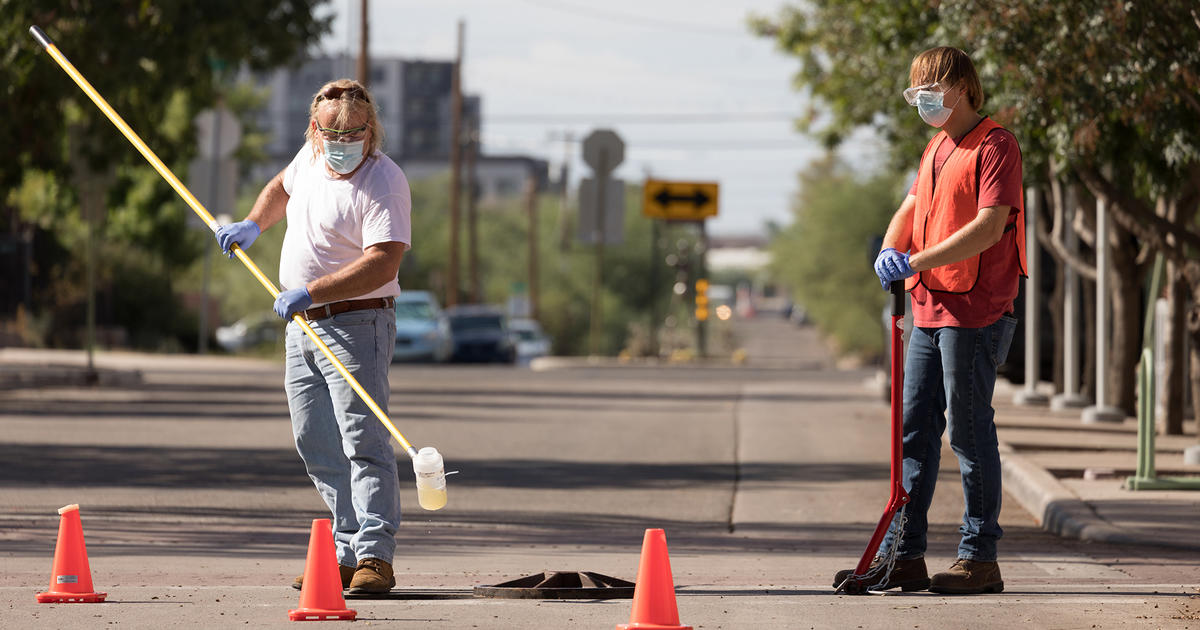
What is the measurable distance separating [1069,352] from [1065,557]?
38.4 ft

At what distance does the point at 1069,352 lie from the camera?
66.1 ft

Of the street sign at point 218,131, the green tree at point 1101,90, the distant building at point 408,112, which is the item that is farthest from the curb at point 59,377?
the distant building at point 408,112

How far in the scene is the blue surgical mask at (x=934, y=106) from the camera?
696 centimetres

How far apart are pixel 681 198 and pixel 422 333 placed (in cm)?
738

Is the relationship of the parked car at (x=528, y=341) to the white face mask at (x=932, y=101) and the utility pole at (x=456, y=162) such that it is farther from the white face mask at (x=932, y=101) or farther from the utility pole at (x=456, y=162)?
the white face mask at (x=932, y=101)

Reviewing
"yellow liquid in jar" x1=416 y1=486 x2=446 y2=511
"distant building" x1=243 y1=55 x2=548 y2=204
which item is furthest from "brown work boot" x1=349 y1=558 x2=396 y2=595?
"distant building" x1=243 y1=55 x2=548 y2=204

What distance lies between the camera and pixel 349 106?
6.83 meters

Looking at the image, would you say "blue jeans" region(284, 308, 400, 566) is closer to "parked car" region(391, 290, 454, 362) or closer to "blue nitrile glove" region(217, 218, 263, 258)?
"blue nitrile glove" region(217, 218, 263, 258)

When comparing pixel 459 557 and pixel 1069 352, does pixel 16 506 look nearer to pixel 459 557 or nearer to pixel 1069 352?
pixel 459 557

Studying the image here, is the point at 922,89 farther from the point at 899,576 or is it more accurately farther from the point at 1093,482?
the point at 1093,482

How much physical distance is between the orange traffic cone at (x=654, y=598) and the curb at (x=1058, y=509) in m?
4.02

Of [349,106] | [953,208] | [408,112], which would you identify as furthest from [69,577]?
[408,112]

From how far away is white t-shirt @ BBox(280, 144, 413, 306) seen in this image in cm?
683

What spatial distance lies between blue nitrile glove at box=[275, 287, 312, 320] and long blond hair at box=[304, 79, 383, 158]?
24.1 inches
